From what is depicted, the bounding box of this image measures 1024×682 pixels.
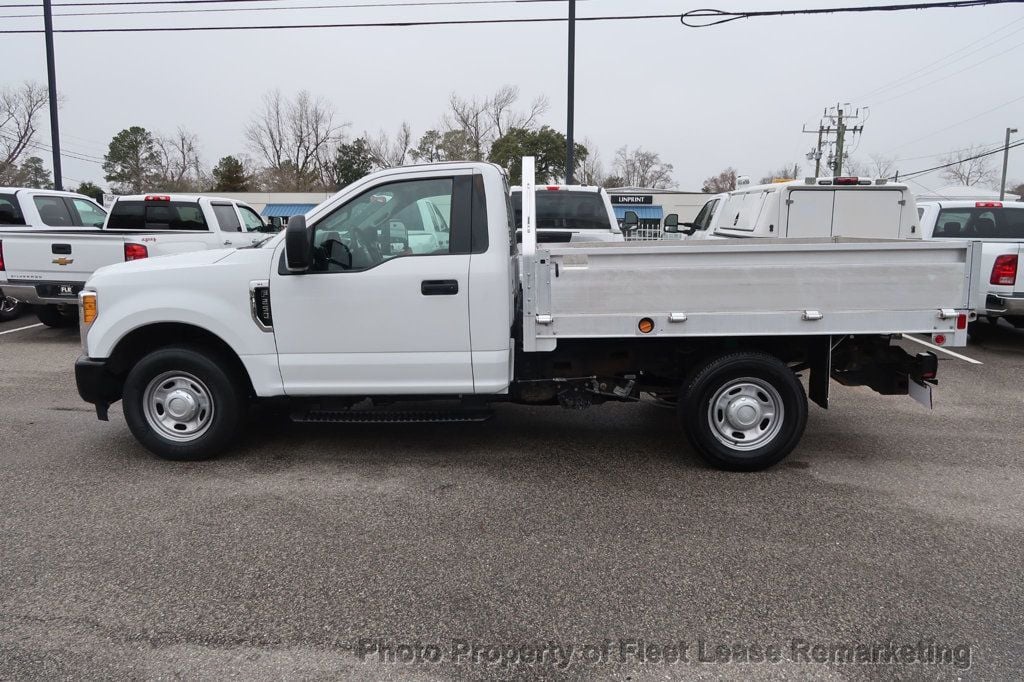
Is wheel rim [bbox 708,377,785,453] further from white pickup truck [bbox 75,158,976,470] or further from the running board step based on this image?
the running board step

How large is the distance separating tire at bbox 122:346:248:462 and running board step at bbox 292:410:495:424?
0.51 m

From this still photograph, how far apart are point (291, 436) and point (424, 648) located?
11.6 feet

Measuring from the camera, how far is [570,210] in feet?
33.9

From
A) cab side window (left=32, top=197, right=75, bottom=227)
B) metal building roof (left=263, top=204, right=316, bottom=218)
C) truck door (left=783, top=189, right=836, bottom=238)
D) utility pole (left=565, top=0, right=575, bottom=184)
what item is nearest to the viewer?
truck door (left=783, top=189, right=836, bottom=238)

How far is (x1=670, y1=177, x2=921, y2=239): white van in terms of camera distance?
9.95m

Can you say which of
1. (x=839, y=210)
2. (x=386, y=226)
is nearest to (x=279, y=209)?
(x=839, y=210)

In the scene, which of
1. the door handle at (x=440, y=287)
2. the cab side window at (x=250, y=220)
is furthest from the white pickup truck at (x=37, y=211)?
the door handle at (x=440, y=287)

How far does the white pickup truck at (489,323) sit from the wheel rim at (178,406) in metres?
0.01

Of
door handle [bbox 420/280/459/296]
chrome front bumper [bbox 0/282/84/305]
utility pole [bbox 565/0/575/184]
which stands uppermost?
utility pole [bbox 565/0/575/184]

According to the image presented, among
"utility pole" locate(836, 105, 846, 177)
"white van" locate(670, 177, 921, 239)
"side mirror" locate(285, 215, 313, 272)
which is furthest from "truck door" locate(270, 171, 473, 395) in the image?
"utility pole" locate(836, 105, 846, 177)

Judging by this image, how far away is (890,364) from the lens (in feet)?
18.9

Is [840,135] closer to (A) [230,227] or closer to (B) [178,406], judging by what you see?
(A) [230,227]

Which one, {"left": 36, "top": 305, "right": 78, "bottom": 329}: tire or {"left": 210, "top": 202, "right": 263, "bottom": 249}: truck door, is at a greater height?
{"left": 210, "top": 202, "right": 263, "bottom": 249}: truck door

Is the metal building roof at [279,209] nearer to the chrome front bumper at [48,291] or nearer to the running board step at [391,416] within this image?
the chrome front bumper at [48,291]
